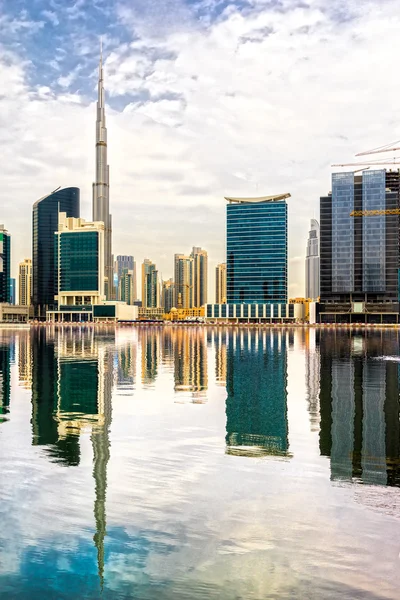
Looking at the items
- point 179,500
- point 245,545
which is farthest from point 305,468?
point 245,545

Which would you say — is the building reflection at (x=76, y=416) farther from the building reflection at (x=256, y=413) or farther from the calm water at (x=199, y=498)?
the building reflection at (x=256, y=413)

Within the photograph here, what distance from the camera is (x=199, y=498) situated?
1683cm

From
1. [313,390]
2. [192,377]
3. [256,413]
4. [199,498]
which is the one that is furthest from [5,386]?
[199,498]

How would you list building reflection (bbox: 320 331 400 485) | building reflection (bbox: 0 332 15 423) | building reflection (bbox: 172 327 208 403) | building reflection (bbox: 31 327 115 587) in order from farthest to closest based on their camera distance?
building reflection (bbox: 172 327 208 403) → building reflection (bbox: 0 332 15 423) → building reflection (bbox: 320 331 400 485) → building reflection (bbox: 31 327 115 587)

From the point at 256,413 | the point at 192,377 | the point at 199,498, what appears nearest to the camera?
the point at 199,498

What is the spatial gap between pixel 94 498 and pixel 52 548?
3.22 metres

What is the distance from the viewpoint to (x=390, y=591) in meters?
11.3

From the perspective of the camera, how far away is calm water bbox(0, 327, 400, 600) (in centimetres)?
1209

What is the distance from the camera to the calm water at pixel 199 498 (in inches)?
476

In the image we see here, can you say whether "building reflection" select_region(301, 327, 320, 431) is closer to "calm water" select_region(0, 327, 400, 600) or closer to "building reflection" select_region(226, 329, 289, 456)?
"calm water" select_region(0, 327, 400, 600)

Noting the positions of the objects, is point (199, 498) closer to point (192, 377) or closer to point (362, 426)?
point (362, 426)

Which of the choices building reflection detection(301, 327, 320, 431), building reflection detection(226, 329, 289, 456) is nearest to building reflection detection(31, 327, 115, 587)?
building reflection detection(226, 329, 289, 456)

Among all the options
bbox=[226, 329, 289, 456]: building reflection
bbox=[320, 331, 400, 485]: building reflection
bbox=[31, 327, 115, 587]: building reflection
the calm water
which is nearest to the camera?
the calm water

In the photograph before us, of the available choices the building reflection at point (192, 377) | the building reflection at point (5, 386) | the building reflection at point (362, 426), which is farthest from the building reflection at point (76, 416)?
the building reflection at point (362, 426)
